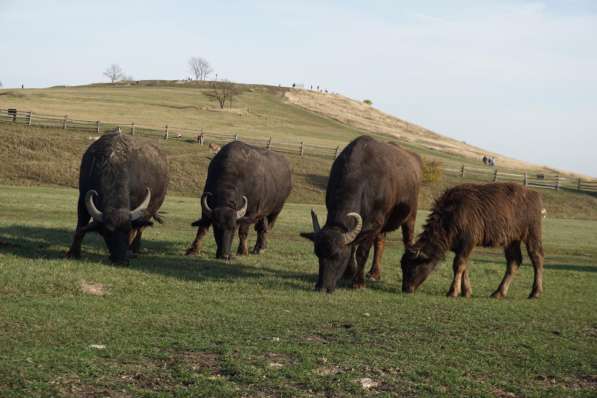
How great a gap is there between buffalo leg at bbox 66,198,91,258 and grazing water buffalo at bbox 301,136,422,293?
529cm

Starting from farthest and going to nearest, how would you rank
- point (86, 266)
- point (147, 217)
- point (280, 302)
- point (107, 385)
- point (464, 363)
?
point (147, 217) → point (86, 266) → point (280, 302) → point (464, 363) → point (107, 385)

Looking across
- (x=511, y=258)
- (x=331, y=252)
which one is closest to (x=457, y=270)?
(x=511, y=258)

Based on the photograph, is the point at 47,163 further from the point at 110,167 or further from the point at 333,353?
the point at 333,353

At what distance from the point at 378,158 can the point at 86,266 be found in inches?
290

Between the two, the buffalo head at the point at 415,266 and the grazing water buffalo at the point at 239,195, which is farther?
the grazing water buffalo at the point at 239,195

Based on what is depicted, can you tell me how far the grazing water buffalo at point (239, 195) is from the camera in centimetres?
1988

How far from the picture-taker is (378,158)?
18453mm

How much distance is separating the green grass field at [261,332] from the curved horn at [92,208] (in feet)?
3.57

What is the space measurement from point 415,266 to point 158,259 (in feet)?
21.9

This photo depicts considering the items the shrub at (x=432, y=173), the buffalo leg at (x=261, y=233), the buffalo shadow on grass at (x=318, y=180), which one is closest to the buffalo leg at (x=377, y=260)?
the buffalo leg at (x=261, y=233)

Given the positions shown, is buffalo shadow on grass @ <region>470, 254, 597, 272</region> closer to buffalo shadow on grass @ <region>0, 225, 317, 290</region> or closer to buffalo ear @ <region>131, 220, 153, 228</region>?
buffalo shadow on grass @ <region>0, 225, 317, 290</region>

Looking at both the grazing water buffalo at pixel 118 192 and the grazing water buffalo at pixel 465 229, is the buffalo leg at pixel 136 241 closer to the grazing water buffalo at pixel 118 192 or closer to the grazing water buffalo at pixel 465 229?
the grazing water buffalo at pixel 118 192

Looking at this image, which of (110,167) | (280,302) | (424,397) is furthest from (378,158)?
(424,397)

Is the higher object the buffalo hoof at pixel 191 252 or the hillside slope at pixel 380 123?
the hillside slope at pixel 380 123
